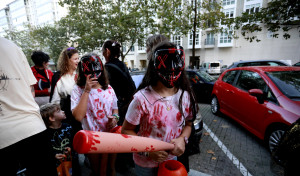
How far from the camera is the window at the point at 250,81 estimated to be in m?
3.56

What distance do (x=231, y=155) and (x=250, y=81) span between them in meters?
1.93

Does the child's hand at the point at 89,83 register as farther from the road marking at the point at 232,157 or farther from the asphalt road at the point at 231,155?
the road marking at the point at 232,157

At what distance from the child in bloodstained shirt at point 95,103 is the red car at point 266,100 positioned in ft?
9.56

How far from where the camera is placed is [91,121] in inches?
76.1

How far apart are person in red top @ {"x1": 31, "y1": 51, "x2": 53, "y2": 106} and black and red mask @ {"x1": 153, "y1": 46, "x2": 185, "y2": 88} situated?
2570mm

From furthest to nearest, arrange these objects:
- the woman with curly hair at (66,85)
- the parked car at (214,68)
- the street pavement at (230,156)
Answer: the parked car at (214,68), the street pavement at (230,156), the woman with curly hair at (66,85)

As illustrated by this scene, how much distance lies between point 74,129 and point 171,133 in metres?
1.72

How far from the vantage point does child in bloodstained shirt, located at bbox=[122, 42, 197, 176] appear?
1221 mm

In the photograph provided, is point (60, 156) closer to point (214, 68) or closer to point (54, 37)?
point (214, 68)

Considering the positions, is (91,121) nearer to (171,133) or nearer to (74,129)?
(74,129)

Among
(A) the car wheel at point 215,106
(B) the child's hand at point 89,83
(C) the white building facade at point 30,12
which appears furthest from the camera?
(C) the white building facade at point 30,12

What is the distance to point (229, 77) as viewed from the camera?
16.4ft

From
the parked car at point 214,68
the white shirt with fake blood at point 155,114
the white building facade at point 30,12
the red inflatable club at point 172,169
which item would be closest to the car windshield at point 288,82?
the white shirt with fake blood at point 155,114

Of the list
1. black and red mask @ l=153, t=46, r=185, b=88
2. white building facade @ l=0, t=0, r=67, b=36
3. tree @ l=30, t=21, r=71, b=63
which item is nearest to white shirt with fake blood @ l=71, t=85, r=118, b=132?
black and red mask @ l=153, t=46, r=185, b=88
